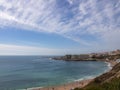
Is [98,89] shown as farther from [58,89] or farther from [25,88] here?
[25,88]

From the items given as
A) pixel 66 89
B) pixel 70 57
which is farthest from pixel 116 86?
pixel 70 57

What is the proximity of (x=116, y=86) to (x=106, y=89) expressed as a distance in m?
1.11

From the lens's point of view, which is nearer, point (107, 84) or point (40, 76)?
point (107, 84)

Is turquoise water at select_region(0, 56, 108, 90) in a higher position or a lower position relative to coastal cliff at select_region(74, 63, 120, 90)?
lower

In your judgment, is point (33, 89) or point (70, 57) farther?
point (70, 57)

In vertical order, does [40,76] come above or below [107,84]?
below

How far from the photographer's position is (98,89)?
19.4 metres

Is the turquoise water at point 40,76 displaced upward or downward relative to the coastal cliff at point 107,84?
downward

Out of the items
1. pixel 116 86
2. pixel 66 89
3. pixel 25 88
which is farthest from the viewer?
pixel 25 88

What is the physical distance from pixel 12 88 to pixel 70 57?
143 meters

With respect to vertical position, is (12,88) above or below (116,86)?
below

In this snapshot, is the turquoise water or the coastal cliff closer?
the coastal cliff

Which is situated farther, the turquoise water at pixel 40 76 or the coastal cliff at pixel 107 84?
the turquoise water at pixel 40 76

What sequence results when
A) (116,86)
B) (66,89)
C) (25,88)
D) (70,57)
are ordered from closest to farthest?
(116,86), (66,89), (25,88), (70,57)
